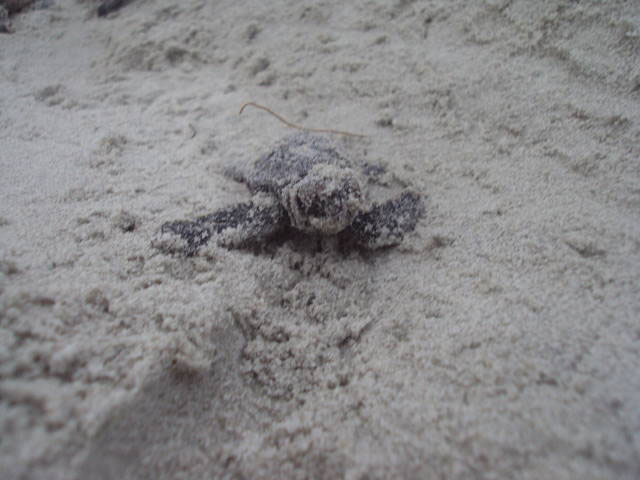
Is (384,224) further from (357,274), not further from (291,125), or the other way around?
(291,125)

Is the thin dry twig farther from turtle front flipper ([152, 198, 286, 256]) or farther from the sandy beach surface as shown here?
turtle front flipper ([152, 198, 286, 256])

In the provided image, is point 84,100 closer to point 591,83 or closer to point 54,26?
point 54,26

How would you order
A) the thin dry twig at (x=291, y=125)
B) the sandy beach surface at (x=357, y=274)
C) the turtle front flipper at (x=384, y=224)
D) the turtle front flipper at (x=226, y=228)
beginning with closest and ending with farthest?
the sandy beach surface at (x=357, y=274)
the turtle front flipper at (x=226, y=228)
the turtle front flipper at (x=384, y=224)
the thin dry twig at (x=291, y=125)

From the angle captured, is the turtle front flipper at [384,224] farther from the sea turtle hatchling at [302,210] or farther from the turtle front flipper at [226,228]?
the turtle front flipper at [226,228]

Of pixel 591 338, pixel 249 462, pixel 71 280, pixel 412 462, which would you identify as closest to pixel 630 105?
pixel 591 338

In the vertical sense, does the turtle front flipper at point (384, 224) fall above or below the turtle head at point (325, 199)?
below

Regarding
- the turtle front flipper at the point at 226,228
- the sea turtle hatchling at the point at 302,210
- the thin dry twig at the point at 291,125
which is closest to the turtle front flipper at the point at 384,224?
the sea turtle hatchling at the point at 302,210

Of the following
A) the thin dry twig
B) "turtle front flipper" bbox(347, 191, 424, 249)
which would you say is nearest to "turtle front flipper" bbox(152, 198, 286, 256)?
"turtle front flipper" bbox(347, 191, 424, 249)

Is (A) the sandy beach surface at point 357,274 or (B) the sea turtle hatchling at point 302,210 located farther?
(B) the sea turtle hatchling at point 302,210
